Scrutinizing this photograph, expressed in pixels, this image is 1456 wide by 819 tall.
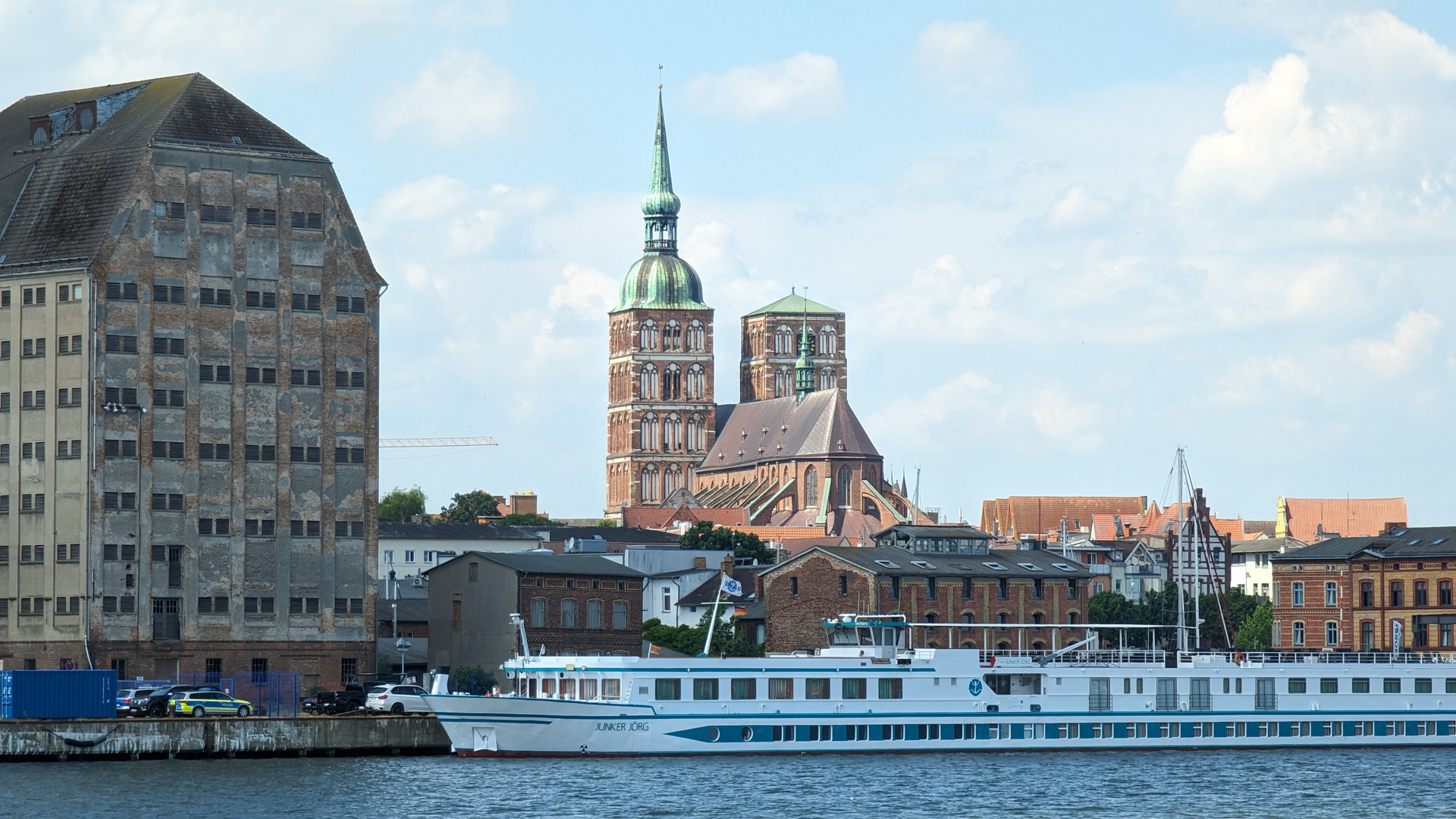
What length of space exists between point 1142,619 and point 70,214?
88.3 metres

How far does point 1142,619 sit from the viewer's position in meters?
172

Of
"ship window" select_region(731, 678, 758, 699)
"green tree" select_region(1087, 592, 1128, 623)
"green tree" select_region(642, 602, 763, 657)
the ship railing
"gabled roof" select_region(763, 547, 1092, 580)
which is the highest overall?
"gabled roof" select_region(763, 547, 1092, 580)

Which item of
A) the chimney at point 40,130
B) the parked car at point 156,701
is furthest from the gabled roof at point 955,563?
the chimney at point 40,130

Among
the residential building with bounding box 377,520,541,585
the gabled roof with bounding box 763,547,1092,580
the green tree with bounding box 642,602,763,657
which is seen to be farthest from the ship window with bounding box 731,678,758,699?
the residential building with bounding box 377,520,541,585

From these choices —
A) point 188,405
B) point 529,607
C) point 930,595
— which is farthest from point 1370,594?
point 188,405

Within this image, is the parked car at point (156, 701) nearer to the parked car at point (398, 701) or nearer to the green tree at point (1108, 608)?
the parked car at point (398, 701)

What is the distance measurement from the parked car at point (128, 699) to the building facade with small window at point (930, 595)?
42163 mm

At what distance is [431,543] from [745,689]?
105m

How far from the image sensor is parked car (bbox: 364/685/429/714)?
99875 mm

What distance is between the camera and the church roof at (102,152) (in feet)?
384

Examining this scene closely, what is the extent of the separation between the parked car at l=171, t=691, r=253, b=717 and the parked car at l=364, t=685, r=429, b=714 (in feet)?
19.9

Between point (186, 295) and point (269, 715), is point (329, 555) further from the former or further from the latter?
point (269, 715)

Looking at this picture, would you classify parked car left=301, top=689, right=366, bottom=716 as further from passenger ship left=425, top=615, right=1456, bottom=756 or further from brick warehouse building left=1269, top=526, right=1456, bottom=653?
brick warehouse building left=1269, top=526, right=1456, bottom=653

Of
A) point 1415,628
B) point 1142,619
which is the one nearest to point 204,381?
point 1415,628
